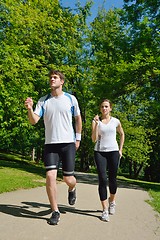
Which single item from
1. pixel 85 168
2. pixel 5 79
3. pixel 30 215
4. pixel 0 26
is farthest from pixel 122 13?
pixel 85 168

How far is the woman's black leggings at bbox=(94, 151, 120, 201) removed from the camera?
18.8 ft

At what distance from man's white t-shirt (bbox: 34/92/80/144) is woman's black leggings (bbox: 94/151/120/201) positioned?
733 millimetres

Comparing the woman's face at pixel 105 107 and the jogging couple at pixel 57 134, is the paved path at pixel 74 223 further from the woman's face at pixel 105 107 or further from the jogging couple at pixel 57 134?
the woman's face at pixel 105 107

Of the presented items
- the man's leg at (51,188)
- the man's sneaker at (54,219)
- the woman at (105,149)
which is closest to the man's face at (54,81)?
the woman at (105,149)

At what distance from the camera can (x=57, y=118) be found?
5.28 m

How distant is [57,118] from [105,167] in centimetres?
131

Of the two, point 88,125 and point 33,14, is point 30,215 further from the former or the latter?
point 88,125

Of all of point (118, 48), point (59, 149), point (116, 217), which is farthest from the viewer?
point (118, 48)

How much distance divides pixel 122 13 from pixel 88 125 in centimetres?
1245

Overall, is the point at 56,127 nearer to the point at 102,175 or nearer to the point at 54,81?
the point at 54,81

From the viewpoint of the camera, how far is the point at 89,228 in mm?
4793

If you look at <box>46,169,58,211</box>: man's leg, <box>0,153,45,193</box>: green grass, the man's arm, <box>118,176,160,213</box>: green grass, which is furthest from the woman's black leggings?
<box>0,153,45,193</box>: green grass

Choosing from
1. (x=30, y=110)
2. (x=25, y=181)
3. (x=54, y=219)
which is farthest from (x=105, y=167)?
(x=25, y=181)

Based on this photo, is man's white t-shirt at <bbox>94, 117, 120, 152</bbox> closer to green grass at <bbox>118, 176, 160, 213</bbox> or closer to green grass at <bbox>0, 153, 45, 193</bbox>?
green grass at <bbox>118, 176, 160, 213</bbox>
